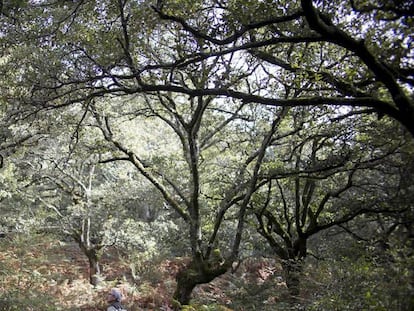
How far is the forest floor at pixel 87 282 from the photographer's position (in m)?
8.78

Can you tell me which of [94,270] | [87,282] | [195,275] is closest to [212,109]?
[195,275]

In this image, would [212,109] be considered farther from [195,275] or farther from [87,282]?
[87,282]

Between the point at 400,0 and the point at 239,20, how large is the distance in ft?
5.23

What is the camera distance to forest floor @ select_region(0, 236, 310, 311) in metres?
8.78

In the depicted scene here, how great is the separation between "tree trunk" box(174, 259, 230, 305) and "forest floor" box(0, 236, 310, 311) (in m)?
0.75

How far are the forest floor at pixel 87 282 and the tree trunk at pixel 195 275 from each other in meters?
0.75

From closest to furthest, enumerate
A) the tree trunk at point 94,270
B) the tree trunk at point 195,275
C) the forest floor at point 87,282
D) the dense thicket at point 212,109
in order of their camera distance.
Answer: the dense thicket at point 212,109 < the tree trunk at point 195,275 < the forest floor at point 87,282 < the tree trunk at point 94,270

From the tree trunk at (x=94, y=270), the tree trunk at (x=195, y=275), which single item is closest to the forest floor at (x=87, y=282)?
the tree trunk at (x=94, y=270)

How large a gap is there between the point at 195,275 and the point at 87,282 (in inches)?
272

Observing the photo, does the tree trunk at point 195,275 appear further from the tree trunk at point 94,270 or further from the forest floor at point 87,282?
the tree trunk at point 94,270

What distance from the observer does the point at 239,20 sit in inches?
176

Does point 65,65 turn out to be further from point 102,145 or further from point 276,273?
point 276,273

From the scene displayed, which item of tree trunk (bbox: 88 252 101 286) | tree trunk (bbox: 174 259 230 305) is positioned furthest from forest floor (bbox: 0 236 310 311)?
tree trunk (bbox: 174 259 230 305)

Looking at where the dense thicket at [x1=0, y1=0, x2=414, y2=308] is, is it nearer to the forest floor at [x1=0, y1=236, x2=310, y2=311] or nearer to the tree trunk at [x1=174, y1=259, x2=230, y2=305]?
the tree trunk at [x1=174, y1=259, x2=230, y2=305]
